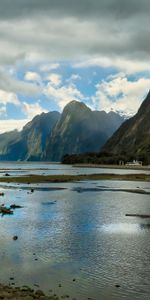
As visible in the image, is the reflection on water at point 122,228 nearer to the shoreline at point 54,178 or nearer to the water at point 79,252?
the water at point 79,252

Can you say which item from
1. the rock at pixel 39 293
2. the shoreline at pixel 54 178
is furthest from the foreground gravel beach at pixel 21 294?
the shoreline at pixel 54 178

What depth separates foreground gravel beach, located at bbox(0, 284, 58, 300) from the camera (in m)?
18.8

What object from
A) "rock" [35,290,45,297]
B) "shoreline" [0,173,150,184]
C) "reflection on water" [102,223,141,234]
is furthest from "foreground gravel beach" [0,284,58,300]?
"shoreline" [0,173,150,184]

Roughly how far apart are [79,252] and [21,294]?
1041cm

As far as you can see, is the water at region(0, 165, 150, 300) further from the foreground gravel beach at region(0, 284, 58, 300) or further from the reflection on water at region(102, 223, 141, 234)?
the foreground gravel beach at region(0, 284, 58, 300)

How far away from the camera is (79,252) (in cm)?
2928

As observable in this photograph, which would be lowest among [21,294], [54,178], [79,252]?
[79,252]

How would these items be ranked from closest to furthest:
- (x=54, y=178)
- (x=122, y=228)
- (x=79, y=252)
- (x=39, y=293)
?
(x=39, y=293) < (x=79, y=252) < (x=122, y=228) < (x=54, y=178)

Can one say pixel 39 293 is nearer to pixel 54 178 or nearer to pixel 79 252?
pixel 79 252

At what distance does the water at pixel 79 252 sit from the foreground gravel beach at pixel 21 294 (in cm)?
121

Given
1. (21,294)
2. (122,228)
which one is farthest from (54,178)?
(21,294)

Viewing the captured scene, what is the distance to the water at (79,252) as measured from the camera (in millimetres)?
21980

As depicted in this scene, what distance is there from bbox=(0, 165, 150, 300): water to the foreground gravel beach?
47.8 inches

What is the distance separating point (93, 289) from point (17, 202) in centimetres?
4094
